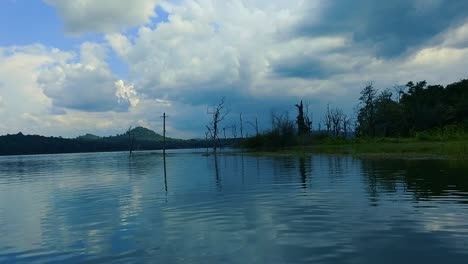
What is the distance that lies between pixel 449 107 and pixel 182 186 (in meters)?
81.3

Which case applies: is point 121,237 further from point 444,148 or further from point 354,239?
point 444,148

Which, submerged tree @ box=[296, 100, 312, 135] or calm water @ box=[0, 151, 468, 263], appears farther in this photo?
submerged tree @ box=[296, 100, 312, 135]

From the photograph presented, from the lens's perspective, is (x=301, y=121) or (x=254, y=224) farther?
(x=301, y=121)

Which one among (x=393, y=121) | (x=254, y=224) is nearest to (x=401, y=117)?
(x=393, y=121)

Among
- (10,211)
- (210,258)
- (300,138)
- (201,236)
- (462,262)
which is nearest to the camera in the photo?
(462,262)

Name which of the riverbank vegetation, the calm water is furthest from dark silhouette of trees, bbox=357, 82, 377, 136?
the calm water

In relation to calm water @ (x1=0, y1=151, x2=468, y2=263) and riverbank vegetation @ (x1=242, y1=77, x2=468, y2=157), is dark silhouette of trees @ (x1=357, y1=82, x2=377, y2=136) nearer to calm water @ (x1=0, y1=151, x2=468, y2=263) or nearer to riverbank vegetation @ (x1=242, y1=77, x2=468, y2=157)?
riverbank vegetation @ (x1=242, y1=77, x2=468, y2=157)

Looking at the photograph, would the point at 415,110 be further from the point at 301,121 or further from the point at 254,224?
the point at 254,224

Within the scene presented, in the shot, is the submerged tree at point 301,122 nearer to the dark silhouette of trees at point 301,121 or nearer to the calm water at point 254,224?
the dark silhouette of trees at point 301,121

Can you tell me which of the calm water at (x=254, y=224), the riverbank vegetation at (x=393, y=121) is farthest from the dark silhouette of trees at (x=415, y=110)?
the calm water at (x=254, y=224)

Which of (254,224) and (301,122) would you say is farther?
(301,122)

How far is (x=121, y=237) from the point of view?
1453 centimetres

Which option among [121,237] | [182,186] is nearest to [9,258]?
[121,237]

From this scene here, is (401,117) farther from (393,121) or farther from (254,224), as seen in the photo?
(254,224)
